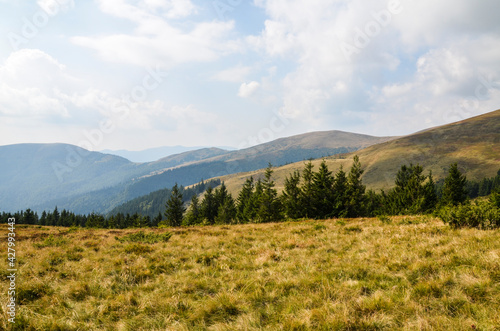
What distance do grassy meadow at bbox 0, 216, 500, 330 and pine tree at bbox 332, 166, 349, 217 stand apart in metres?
33.2

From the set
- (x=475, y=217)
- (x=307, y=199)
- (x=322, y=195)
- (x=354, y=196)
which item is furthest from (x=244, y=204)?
(x=475, y=217)

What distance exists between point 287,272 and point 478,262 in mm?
5139

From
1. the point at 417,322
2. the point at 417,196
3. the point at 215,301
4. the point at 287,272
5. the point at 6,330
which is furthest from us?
the point at 417,196

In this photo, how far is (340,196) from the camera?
44.6 meters

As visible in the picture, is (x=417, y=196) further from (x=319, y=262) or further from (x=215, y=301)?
(x=215, y=301)

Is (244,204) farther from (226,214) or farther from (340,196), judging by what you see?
(340,196)

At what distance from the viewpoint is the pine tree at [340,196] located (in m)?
42.7

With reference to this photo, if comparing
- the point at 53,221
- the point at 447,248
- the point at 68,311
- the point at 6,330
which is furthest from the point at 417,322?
the point at 53,221

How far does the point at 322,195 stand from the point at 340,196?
11.2ft

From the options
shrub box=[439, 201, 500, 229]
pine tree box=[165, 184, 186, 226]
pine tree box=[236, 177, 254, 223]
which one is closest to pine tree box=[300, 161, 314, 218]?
pine tree box=[236, 177, 254, 223]

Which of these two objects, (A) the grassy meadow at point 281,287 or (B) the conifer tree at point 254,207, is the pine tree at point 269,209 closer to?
(B) the conifer tree at point 254,207

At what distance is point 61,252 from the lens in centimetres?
1132

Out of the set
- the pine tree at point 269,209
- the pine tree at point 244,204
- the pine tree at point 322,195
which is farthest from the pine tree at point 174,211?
the pine tree at point 322,195

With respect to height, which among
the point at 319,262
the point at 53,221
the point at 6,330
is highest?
the point at 6,330
